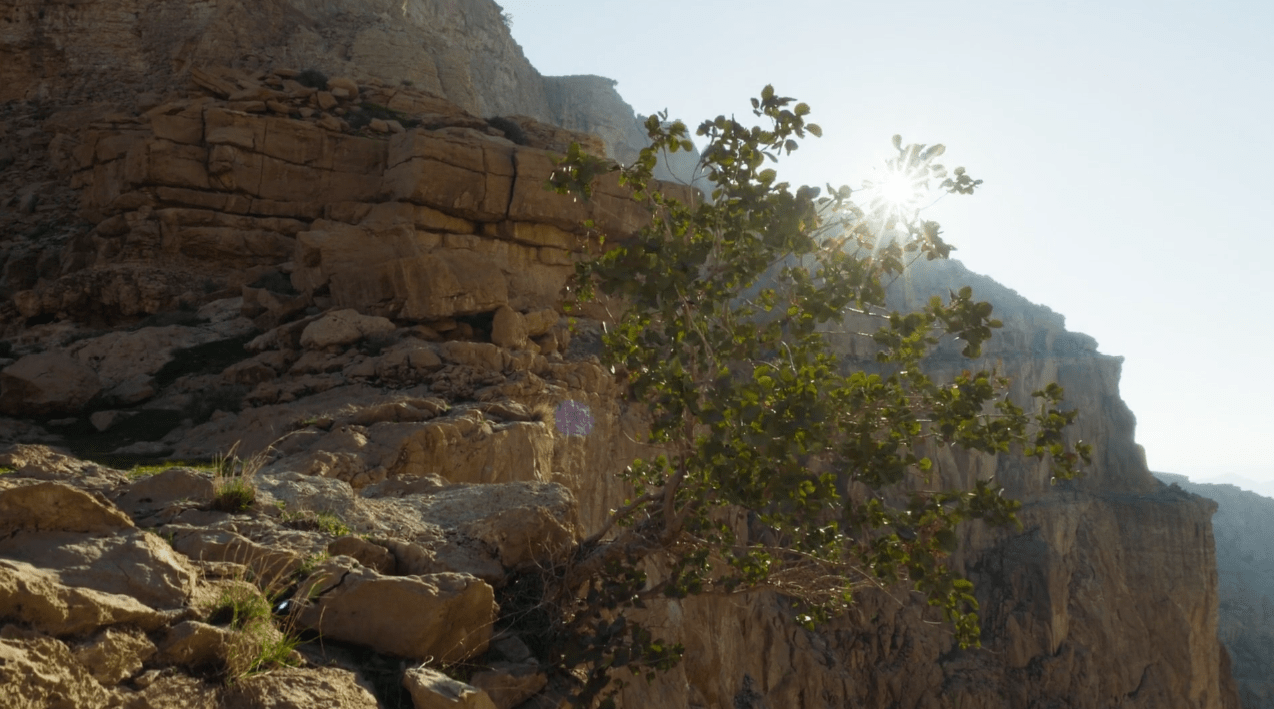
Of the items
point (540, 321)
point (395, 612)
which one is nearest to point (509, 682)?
point (395, 612)

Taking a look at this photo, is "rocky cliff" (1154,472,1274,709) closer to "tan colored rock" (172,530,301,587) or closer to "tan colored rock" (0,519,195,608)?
"tan colored rock" (172,530,301,587)

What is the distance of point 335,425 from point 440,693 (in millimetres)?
5370

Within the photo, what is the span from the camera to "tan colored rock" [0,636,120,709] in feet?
8.61

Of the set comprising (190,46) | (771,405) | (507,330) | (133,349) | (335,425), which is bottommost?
(133,349)

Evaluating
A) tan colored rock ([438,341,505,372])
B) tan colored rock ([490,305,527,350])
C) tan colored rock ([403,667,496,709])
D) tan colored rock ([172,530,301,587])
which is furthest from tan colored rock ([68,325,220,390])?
tan colored rock ([403,667,496,709])

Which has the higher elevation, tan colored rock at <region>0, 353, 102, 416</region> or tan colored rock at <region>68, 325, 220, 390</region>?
tan colored rock at <region>68, 325, 220, 390</region>

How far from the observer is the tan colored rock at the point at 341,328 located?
1097cm

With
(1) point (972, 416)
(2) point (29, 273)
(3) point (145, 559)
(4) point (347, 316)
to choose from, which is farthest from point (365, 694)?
(2) point (29, 273)

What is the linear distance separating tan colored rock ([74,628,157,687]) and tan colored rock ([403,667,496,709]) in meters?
0.92

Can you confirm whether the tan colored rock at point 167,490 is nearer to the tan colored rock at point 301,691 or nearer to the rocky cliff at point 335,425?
the rocky cliff at point 335,425

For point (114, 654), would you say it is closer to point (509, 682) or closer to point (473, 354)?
point (509, 682)

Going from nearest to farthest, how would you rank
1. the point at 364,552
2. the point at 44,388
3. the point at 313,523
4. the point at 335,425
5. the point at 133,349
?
1. the point at 364,552
2. the point at 313,523
3. the point at 335,425
4. the point at 44,388
5. the point at 133,349

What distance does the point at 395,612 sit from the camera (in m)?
4.00

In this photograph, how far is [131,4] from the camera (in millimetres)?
20844
